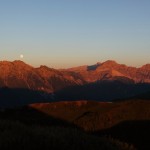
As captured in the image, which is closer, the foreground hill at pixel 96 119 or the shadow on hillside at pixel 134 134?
the foreground hill at pixel 96 119

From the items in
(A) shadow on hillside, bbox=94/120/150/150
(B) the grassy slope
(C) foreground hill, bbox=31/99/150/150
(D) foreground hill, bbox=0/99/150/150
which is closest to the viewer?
(D) foreground hill, bbox=0/99/150/150

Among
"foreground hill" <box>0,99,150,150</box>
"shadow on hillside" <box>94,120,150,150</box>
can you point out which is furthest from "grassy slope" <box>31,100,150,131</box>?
"shadow on hillside" <box>94,120,150,150</box>

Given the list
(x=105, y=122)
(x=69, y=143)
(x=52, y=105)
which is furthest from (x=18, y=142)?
(x=52, y=105)

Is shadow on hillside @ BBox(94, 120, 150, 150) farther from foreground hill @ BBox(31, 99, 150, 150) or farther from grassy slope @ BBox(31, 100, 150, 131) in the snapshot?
grassy slope @ BBox(31, 100, 150, 131)

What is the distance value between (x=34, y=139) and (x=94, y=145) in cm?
254

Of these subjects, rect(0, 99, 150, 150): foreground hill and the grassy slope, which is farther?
the grassy slope

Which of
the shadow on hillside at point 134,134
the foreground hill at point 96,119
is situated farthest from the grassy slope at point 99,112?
the shadow on hillside at point 134,134

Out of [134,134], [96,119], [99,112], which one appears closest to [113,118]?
[96,119]

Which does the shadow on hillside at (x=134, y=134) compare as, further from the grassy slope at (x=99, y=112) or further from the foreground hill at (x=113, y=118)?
the grassy slope at (x=99, y=112)

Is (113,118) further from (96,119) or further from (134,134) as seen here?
(134,134)

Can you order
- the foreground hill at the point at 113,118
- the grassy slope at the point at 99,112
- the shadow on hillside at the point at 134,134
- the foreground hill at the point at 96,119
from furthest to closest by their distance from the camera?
the grassy slope at the point at 99,112, the foreground hill at the point at 113,118, the shadow on hillside at the point at 134,134, the foreground hill at the point at 96,119

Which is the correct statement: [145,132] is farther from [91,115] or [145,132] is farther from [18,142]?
[18,142]

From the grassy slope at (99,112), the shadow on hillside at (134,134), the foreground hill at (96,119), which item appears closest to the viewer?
the foreground hill at (96,119)

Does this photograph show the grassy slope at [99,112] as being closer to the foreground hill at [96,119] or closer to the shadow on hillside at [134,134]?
the foreground hill at [96,119]
